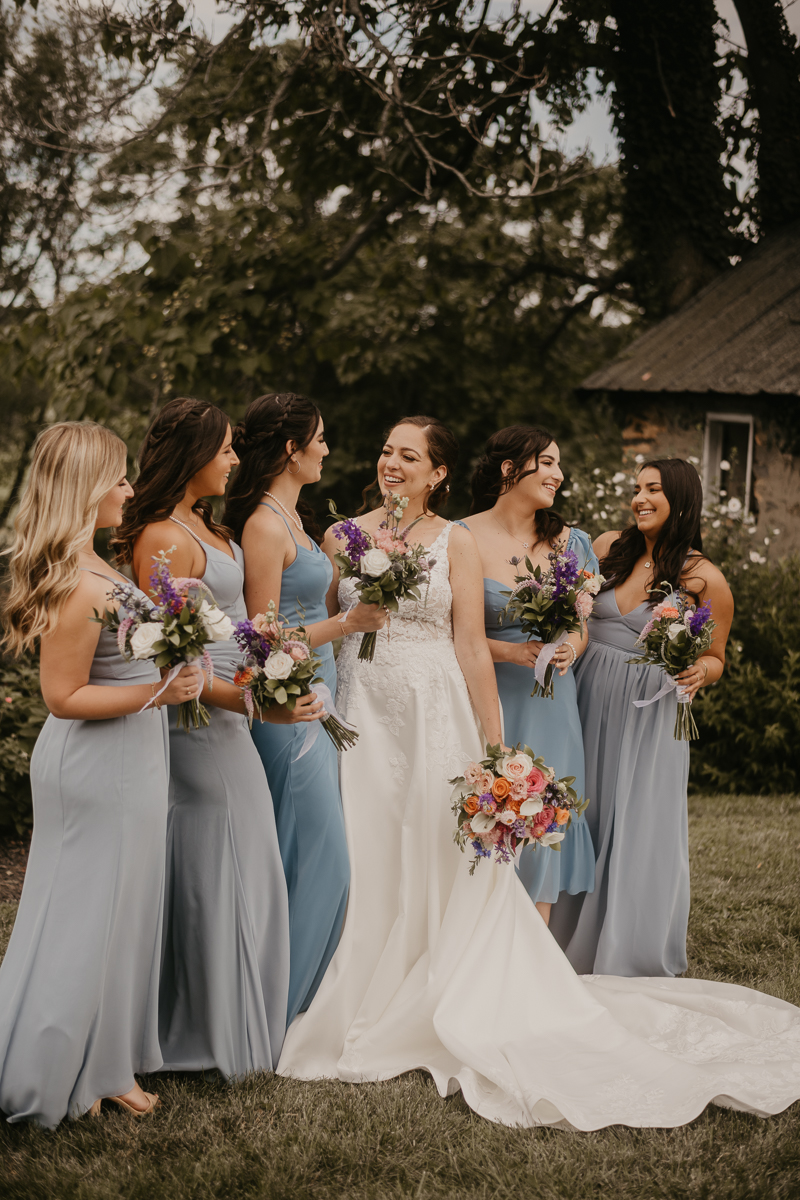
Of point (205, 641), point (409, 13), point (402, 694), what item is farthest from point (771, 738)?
point (409, 13)

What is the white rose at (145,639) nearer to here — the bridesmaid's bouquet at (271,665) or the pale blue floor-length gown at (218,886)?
the bridesmaid's bouquet at (271,665)

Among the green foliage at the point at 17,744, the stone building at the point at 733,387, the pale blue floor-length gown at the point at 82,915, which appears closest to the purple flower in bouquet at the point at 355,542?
the pale blue floor-length gown at the point at 82,915

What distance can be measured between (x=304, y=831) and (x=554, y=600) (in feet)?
4.49

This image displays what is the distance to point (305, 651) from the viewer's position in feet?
11.5

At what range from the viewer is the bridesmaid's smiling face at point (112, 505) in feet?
11.0

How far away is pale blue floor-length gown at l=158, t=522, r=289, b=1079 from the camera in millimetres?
3730

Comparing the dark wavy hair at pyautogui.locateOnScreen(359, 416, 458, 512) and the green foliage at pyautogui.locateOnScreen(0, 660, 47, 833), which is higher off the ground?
the dark wavy hair at pyautogui.locateOnScreen(359, 416, 458, 512)

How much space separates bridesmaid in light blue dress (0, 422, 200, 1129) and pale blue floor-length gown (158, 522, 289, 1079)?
10.7 inches

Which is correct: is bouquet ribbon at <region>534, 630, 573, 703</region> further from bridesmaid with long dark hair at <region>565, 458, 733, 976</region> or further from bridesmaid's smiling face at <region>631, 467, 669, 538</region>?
bridesmaid's smiling face at <region>631, 467, 669, 538</region>

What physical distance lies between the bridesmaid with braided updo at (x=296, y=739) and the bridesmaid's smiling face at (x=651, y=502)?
1.63 m

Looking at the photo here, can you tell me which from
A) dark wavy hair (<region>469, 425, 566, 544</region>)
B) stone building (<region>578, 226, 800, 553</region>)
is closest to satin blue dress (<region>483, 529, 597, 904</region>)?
dark wavy hair (<region>469, 425, 566, 544</region>)

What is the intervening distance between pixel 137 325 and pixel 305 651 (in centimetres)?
732

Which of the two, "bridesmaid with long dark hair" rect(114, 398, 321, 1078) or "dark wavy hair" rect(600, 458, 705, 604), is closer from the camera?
"bridesmaid with long dark hair" rect(114, 398, 321, 1078)

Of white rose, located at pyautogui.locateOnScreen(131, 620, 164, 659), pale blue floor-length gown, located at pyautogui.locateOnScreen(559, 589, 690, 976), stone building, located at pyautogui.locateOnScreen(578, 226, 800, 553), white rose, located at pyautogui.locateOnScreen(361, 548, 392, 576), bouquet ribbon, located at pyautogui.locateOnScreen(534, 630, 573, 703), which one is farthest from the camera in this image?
stone building, located at pyautogui.locateOnScreen(578, 226, 800, 553)
